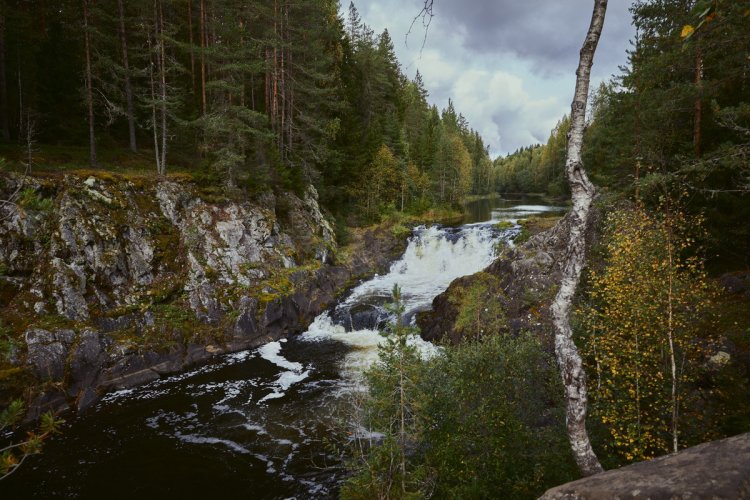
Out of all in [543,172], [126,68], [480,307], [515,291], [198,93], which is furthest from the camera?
[543,172]

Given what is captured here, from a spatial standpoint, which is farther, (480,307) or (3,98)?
(3,98)

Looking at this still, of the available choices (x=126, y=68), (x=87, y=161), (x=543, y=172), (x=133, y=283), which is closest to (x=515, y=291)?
(x=133, y=283)

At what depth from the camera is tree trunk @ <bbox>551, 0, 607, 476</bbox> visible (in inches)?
280

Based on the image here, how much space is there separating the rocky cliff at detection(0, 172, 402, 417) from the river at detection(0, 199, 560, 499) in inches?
60.6

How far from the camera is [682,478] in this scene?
4270mm

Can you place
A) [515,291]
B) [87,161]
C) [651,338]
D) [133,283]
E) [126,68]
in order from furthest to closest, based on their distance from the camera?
[126,68]
[87,161]
[515,291]
[133,283]
[651,338]

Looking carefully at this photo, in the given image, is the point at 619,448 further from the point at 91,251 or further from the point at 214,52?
the point at 214,52

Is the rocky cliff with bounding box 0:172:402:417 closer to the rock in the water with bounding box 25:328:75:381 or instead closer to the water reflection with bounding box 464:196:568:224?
the rock in the water with bounding box 25:328:75:381

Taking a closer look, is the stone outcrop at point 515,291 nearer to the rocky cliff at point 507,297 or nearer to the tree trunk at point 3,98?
the rocky cliff at point 507,297

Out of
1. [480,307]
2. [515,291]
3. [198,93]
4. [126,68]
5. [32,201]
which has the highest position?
[198,93]

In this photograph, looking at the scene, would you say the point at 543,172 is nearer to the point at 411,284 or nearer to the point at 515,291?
the point at 411,284

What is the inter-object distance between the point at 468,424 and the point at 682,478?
5674 mm

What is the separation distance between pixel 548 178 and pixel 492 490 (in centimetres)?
11333

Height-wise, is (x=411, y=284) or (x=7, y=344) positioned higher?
(x=7, y=344)
